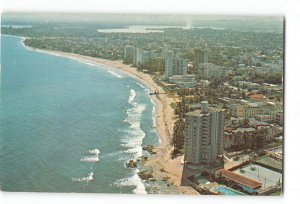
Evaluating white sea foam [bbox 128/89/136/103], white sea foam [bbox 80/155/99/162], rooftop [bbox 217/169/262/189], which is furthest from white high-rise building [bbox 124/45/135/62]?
rooftop [bbox 217/169/262/189]

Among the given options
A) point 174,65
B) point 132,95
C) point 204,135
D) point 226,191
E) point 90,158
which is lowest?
point 226,191

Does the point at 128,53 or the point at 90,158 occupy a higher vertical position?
the point at 128,53

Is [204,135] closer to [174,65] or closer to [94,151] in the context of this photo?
[174,65]

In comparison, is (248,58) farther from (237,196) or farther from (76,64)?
(76,64)

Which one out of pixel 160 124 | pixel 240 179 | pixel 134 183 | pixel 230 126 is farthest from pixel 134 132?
pixel 240 179

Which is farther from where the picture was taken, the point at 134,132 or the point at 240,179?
the point at 134,132

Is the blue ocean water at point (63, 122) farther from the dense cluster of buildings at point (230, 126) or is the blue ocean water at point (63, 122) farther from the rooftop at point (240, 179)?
the rooftop at point (240, 179)

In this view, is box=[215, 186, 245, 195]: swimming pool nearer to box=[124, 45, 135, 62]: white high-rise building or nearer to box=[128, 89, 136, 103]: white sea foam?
box=[128, 89, 136, 103]: white sea foam

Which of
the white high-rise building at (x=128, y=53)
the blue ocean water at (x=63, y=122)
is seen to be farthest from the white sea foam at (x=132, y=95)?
the white high-rise building at (x=128, y=53)
